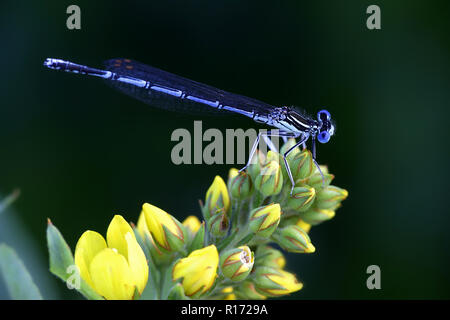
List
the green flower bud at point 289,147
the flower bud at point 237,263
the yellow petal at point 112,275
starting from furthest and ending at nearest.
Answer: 1. the green flower bud at point 289,147
2. the flower bud at point 237,263
3. the yellow petal at point 112,275

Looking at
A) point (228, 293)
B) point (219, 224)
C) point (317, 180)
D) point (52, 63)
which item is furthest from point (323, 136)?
point (52, 63)

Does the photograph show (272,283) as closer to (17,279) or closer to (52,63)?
(17,279)

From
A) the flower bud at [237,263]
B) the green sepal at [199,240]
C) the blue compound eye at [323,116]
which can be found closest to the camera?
the flower bud at [237,263]

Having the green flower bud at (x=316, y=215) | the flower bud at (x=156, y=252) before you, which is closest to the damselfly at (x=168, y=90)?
the green flower bud at (x=316, y=215)

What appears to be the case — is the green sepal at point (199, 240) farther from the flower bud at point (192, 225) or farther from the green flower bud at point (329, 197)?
the green flower bud at point (329, 197)

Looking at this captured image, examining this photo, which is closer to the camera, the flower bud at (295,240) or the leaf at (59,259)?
the leaf at (59,259)

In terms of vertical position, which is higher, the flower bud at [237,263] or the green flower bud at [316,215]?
the green flower bud at [316,215]
